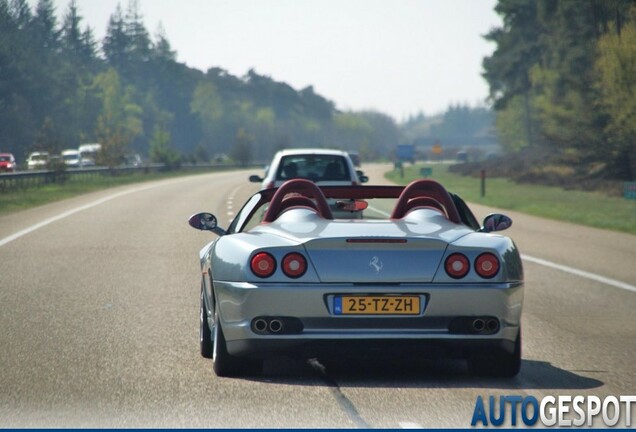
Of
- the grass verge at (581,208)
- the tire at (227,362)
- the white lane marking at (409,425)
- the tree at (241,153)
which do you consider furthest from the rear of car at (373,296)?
the tree at (241,153)

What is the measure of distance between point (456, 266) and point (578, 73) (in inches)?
2460

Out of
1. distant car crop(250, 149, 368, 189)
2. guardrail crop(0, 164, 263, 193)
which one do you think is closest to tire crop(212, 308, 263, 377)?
distant car crop(250, 149, 368, 189)

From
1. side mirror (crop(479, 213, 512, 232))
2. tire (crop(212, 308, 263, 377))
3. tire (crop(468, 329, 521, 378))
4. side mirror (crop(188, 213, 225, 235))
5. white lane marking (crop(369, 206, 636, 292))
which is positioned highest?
side mirror (crop(188, 213, 225, 235))

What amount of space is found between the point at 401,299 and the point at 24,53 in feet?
317

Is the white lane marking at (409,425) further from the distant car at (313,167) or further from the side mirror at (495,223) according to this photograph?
the distant car at (313,167)

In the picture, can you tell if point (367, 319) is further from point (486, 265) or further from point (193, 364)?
point (193, 364)

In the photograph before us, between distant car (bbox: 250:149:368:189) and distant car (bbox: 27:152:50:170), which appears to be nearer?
distant car (bbox: 250:149:368:189)

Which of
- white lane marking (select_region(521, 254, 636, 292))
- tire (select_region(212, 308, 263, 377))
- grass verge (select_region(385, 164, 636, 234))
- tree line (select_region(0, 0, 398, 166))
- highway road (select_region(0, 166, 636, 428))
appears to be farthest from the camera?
tree line (select_region(0, 0, 398, 166))

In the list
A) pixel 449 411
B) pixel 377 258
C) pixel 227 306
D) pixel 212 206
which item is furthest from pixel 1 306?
pixel 212 206

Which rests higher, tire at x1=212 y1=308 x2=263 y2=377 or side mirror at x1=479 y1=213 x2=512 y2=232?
side mirror at x1=479 y1=213 x2=512 y2=232

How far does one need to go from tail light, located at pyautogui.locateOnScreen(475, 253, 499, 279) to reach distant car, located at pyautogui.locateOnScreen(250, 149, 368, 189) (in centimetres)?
1297

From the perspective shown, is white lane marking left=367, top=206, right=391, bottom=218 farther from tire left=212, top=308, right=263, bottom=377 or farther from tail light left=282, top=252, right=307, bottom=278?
tail light left=282, top=252, right=307, bottom=278

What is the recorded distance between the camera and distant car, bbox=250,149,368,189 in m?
20.6

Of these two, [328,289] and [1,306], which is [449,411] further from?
[1,306]
